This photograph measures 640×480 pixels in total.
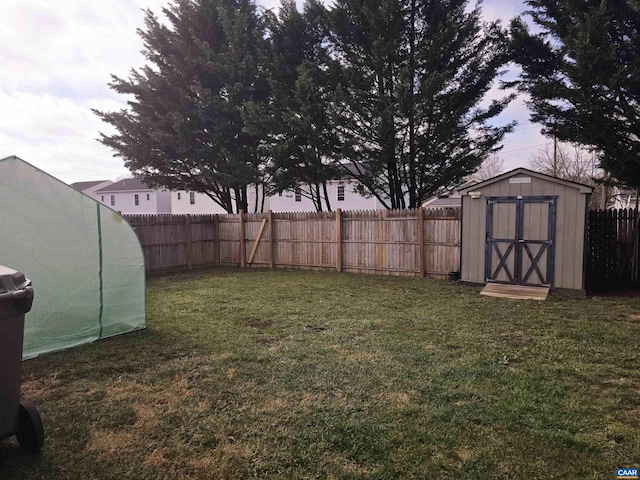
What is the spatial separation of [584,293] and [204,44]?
13.7m

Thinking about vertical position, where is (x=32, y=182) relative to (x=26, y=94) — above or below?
below

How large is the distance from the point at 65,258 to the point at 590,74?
9.63m

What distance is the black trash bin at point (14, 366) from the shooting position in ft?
8.17

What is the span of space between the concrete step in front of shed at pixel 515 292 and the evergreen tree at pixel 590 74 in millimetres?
3097

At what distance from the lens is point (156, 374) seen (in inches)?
159

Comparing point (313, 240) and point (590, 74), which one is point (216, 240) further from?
point (590, 74)

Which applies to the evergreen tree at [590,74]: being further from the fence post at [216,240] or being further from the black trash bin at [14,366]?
the fence post at [216,240]

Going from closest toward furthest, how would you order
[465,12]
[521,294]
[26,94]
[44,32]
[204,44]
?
1. [44,32]
2. [521,294]
3. [26,94]
4. [465,12]
5. [204,44]

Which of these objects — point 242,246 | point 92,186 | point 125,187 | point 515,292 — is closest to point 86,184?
point 92,186

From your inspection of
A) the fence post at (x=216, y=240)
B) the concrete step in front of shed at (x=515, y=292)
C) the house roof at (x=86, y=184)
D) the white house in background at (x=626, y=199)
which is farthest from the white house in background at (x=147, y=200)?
the concrete step in front of shed at (x=515, y=292)

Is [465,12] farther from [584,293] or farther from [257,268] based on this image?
[257,268]

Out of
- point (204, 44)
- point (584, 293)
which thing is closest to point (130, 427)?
point (584, 293)

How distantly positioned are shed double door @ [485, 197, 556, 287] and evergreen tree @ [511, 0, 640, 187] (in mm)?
1977

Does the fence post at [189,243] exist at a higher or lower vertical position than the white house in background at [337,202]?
lower
